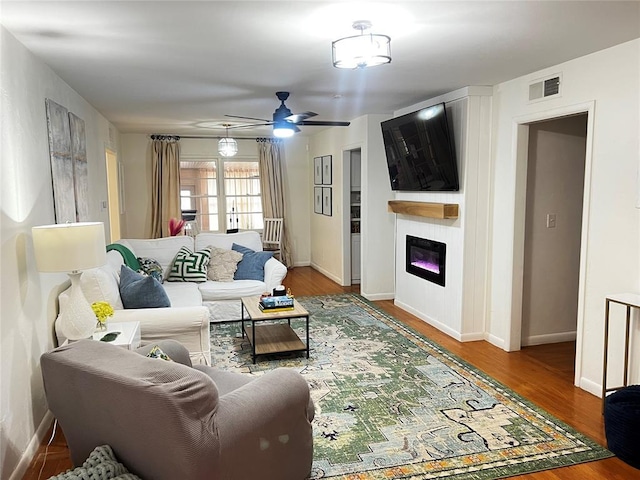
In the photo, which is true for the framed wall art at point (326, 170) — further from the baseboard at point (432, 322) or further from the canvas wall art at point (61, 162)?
the canvas wall art at point (61, 162)

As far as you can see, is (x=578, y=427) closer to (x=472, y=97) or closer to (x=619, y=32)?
(x=619, y=32)

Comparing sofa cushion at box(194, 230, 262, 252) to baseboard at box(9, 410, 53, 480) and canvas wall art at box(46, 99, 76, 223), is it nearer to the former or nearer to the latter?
canvas wall art at box(46, 99, 76, 223)

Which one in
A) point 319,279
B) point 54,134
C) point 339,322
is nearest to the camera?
point 54,134

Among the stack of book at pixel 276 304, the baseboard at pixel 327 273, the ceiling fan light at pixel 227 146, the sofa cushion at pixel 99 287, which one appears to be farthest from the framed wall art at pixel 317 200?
the sofa cushion at pixel 99 287

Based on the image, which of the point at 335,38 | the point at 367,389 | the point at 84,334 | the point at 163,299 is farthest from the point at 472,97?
the point at 84,334

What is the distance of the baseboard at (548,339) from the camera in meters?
4.48

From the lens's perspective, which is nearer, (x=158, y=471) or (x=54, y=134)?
(x=158, y=471)

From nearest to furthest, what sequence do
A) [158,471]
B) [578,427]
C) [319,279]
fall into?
[158,471]
[578,427]
[319,279]

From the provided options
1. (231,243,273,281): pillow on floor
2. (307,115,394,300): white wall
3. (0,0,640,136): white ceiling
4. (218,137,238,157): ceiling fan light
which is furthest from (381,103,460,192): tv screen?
(218,137,238,157): ceiling fan light

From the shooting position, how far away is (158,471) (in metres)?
1.78

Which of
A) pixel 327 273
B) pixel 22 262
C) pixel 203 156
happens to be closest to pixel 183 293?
pixel 22 262

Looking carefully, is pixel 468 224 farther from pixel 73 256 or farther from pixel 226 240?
pixel 73 256

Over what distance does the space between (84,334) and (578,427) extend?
10.1ft

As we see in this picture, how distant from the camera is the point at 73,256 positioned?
2605 millimetres
